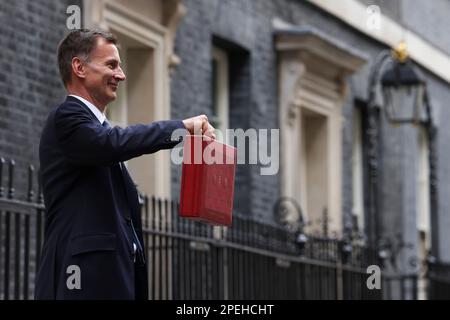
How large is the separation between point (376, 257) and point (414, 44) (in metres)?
6.54

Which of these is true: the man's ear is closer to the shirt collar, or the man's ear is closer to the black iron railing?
→ the shirt collar

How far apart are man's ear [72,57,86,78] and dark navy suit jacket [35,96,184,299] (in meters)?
0.10

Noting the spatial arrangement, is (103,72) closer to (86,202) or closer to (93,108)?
(93,108)

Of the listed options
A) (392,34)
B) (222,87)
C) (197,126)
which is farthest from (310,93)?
(197,126)

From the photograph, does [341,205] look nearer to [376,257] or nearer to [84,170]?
[376,257]

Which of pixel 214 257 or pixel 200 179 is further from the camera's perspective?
pixel 214 257

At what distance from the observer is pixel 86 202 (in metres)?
6.40

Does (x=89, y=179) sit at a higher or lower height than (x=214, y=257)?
lower

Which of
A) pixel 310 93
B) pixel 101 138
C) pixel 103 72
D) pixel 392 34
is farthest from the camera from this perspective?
pixel 392 34

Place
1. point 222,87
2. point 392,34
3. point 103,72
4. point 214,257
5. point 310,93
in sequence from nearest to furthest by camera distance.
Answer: point 103,72, point 214,257, point 222,87, point 310,93, point 392,34

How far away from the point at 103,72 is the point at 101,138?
0.28m

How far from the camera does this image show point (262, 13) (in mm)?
17859
